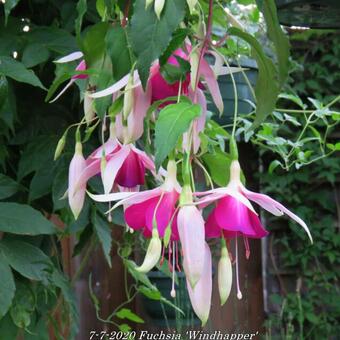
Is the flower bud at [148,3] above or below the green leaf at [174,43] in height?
above

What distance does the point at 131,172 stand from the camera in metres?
0.41

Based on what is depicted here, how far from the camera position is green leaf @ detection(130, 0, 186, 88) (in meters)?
0.35

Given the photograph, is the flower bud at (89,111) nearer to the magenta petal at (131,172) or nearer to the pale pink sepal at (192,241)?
the magenta petal at (131,172)

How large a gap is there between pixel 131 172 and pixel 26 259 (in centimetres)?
33

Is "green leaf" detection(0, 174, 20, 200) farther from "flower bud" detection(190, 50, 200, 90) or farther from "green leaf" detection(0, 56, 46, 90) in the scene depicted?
"flower bud" detection(190, 50, 200, 90)

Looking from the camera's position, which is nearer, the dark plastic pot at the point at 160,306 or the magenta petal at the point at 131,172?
the magenta petal at the point at 131,172

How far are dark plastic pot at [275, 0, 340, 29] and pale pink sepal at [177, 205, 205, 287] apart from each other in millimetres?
430

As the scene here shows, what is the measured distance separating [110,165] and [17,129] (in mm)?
419

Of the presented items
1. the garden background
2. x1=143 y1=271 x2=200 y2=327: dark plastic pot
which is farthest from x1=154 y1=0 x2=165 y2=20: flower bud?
x1=143 y1=271 x2=200 y2=327: dark plastic pot

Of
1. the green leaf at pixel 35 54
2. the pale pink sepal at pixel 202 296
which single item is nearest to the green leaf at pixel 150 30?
the pale pink sepal at pixel 202 296

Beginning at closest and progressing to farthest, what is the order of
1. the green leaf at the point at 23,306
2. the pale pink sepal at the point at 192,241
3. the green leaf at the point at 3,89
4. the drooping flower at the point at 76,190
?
the pale pink sepal at the point at 192,241 < the drooping flower at the point at 76,190 < the green leaf at the point at 3,89 < the green leaf at the point at 23,306

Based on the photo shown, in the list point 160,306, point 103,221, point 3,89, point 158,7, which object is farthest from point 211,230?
point 160,306

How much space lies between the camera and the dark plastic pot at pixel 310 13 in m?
0.69

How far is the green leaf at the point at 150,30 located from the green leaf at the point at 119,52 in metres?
0.04
